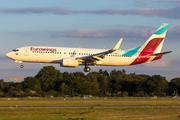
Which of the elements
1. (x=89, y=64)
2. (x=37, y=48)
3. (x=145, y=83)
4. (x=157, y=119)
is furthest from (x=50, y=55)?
(x=145, y=83)

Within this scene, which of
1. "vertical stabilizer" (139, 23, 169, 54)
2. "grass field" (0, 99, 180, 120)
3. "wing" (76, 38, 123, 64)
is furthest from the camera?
"vertical stabilizer" (139, 23, 169, 54)

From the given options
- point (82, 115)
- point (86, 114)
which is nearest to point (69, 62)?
point (86, 114)

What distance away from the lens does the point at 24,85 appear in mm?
126125

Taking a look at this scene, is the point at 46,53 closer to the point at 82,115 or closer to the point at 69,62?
the point at 69,62

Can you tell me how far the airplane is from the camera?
56625mm

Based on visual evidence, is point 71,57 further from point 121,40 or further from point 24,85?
point 24,85

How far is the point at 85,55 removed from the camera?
192 ft

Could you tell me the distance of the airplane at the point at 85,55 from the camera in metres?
56.6

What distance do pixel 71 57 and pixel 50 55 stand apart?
397 centimetres

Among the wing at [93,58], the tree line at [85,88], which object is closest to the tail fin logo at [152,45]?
the wing at [93,58]

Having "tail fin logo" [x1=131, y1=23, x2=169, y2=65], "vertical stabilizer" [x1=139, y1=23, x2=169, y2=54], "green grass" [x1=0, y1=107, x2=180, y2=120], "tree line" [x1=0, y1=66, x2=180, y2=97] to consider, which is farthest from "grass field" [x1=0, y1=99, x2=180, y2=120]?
"tree line" [x1=0, y1=66, x2=180, y2=97]

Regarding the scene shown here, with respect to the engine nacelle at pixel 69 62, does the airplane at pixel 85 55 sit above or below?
above

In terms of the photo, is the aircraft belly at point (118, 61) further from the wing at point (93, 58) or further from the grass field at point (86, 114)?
the grass field at point (86, 114)

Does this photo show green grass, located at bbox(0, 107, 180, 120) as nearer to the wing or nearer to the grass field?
the grass field
